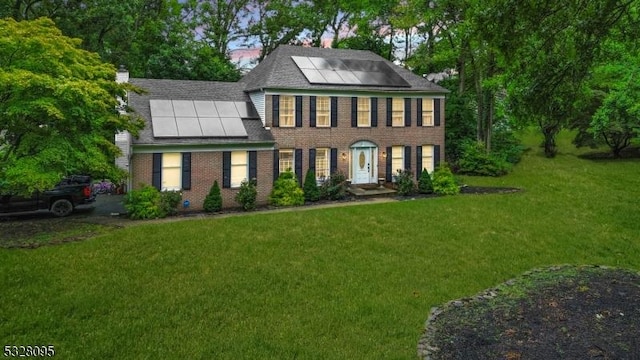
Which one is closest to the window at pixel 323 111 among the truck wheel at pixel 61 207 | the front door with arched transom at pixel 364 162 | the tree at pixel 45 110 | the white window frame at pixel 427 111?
the front door with arched transom at pixel 364 162

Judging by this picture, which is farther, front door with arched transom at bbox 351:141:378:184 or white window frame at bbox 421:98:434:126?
white window frame at bbox 421:98:434:126

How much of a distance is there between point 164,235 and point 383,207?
9404 millimetres

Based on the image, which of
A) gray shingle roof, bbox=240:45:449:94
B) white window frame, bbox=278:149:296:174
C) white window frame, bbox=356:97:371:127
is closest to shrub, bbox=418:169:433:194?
white window frame, bbox=356:97:371:127

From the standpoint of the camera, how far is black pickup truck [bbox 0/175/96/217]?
1686 centimetres

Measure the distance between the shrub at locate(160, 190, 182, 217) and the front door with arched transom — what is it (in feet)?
32.5

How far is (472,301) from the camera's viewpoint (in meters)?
10.4

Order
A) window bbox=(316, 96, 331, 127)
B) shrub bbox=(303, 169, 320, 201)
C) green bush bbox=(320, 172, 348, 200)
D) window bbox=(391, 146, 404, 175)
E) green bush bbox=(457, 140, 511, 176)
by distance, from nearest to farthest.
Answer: shrub bbox=(303, 169, 320, 201)
green bush bbox=(320, 172, 348, 200)
window bbox=(316, 96, 331, 127)
window bbox=(391, 146, 404, 175)
green bush bbox=(457, 140, 511, 176)

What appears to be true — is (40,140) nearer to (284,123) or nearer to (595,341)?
(284,123)

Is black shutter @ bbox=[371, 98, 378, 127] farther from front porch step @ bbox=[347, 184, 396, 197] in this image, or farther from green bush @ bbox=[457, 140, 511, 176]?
green bush @ bbox=[457, 140, 511, 176]

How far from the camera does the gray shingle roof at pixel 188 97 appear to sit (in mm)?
19691

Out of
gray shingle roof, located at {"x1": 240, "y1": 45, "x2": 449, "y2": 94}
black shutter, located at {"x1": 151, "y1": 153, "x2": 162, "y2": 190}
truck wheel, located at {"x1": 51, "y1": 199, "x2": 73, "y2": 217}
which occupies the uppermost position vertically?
gray shingle roof, located at {"x1": 240, "y1": 45, "x2": 449, "y2": 94}

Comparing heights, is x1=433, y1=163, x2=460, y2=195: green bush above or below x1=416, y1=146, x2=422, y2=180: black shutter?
below

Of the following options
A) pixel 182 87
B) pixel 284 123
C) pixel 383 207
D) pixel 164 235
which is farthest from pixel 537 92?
pixel 182 87

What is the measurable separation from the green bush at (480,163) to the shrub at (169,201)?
19.3 m
